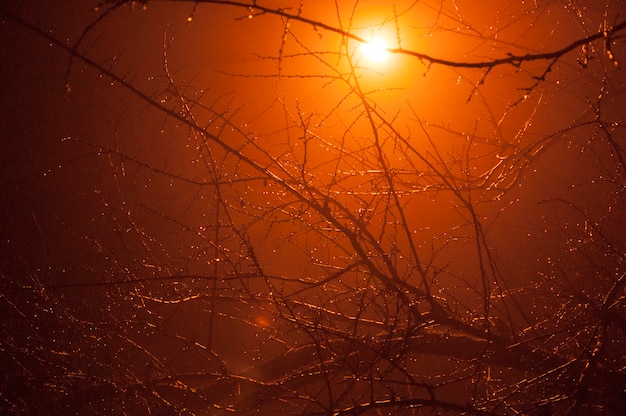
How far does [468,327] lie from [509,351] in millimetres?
258

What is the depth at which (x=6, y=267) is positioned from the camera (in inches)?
181

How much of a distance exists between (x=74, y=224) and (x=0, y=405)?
7564mm

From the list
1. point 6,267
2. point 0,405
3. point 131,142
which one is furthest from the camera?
point 131,142

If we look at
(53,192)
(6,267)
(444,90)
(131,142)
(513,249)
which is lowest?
(6,267)

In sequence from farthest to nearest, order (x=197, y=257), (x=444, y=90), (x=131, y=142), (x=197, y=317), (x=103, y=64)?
1. (x=131, y=142)
2. (x=444, y=90)
3. (x=197, y=317)
4. (x=197, y=257)
5. (x=103, y=64)

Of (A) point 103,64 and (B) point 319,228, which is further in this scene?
(B) point 319,228

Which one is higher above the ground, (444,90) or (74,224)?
(444,90)

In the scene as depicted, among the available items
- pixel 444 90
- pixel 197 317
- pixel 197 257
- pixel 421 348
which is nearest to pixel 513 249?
pixel 444 90

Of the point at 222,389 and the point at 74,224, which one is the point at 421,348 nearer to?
the point at 222,389

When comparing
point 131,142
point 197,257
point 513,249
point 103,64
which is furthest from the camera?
point 131,142

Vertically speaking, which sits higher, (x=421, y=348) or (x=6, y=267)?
(x=6, y=267)

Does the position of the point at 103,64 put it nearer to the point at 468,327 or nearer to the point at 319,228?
the point at 319,228

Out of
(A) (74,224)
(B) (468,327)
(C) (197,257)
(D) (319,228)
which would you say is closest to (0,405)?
(C) (197,257)

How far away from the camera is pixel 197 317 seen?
5.98 metres
